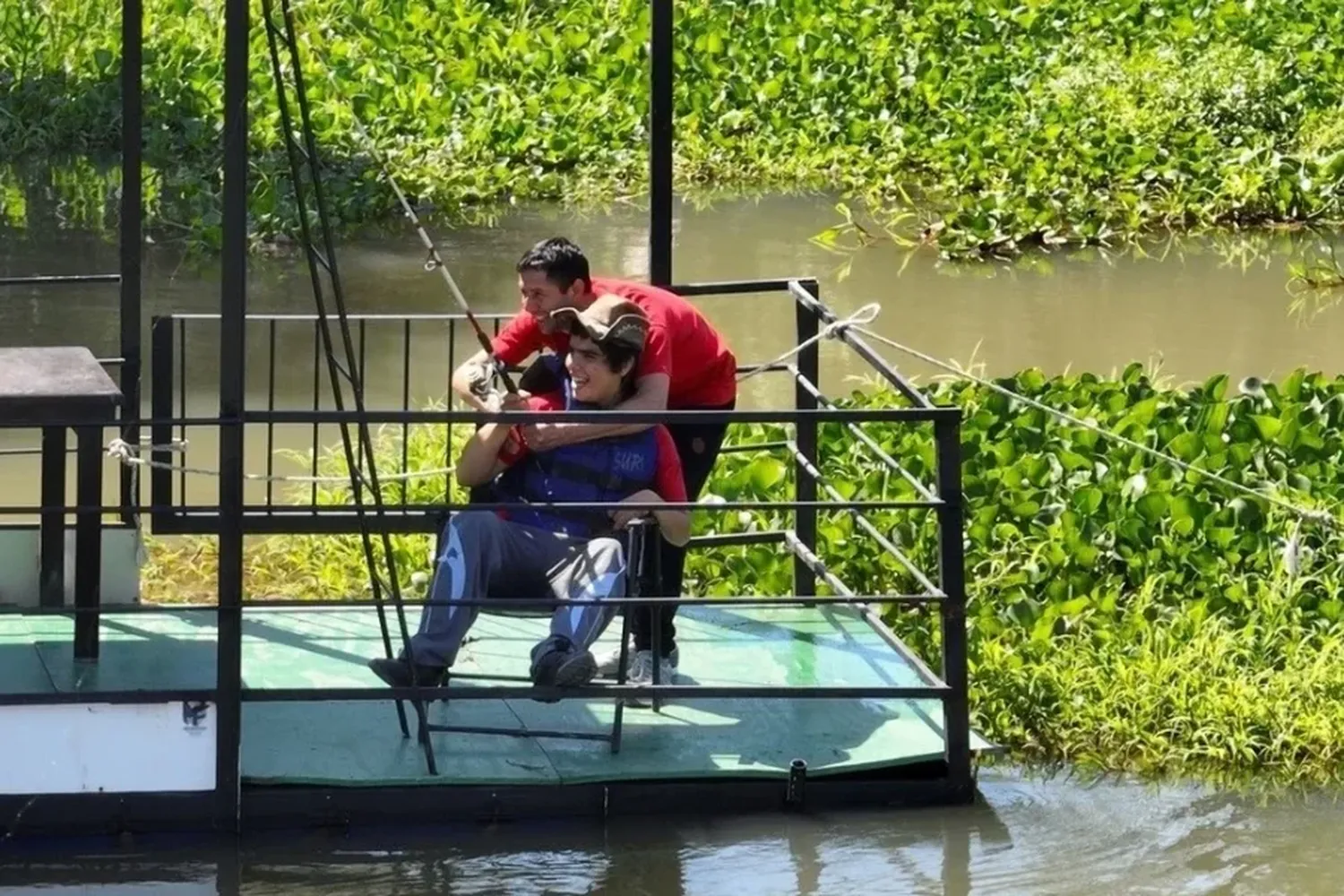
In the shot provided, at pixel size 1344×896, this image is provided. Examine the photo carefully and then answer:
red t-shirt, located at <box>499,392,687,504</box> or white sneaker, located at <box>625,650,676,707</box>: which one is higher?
red t-shirt, located at <box>499,392,687,504</box>

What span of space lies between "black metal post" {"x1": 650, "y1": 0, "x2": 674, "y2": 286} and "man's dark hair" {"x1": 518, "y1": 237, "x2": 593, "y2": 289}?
36.7 inches

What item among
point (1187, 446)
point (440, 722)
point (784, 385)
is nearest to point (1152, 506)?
point (1187, 446)

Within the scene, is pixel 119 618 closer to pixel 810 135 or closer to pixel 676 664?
pixel 676 664

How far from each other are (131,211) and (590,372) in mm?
1702

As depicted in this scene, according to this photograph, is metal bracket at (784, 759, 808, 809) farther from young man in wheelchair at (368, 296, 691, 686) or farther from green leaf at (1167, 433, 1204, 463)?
green leaf at (1167, 433, 1204, 463)

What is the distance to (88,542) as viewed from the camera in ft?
19.6

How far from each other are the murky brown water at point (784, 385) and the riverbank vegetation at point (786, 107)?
0.50 m

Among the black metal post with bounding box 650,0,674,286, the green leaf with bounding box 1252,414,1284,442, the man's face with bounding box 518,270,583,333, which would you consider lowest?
the green leaf with bounding box 1252,414,1284,442

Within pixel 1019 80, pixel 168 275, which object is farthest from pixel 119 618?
pixel 1019 80

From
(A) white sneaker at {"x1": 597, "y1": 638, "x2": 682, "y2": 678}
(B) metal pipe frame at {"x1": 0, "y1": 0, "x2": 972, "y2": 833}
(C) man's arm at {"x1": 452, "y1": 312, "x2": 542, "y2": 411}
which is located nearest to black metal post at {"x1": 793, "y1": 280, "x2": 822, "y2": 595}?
(B) metal pipe frame at {"x1": 0, "y1": 0, "x2": 972, "y2": 833}

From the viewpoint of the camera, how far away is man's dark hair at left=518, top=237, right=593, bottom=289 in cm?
596

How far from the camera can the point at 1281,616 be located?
7.07 meters

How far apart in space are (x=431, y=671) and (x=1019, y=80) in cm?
1229

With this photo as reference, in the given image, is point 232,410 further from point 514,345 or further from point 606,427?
point 514,345
